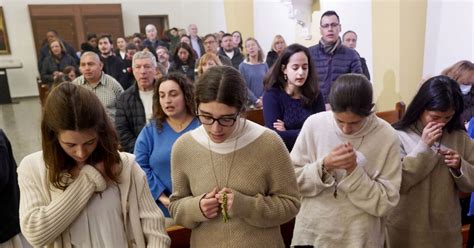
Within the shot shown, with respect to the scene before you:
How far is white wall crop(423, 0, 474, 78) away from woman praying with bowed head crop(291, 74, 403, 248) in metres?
3.11

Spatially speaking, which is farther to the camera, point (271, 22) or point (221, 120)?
point (271, 22)

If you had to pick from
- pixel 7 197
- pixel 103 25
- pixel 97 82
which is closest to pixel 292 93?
pixel 7 197

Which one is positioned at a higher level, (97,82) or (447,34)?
(447,34)

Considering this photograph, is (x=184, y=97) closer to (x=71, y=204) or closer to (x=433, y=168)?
(x=71, y=204)

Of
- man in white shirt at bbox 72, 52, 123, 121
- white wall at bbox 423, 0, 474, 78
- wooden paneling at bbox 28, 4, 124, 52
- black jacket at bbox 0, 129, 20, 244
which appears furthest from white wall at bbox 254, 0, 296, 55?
black jacket at bbox 0, 129, 20, 244

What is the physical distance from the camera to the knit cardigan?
1.67 metres

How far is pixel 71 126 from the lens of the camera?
4.39 ft

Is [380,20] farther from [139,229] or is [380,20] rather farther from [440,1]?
[139,229]

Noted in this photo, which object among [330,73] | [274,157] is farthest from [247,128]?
[330,73]

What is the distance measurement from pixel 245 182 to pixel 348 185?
1.56 ft

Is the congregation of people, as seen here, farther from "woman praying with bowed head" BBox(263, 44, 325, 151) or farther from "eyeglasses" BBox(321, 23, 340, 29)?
"eyeglasses" BBox(321, 23, 340, 29)

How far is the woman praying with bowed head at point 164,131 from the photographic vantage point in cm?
234

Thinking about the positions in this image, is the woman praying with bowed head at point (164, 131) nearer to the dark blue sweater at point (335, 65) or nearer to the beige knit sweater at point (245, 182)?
the beige knit sweater at point (245, 182)

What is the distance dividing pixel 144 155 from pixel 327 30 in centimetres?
234
